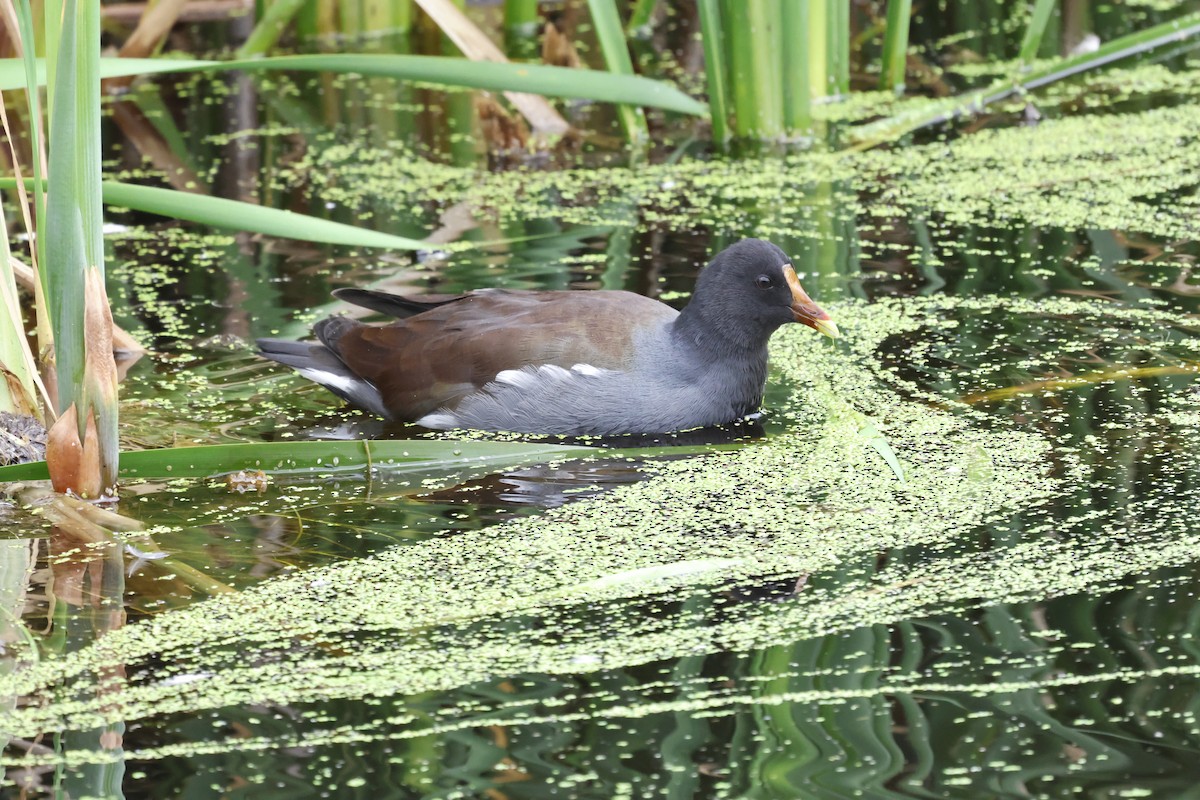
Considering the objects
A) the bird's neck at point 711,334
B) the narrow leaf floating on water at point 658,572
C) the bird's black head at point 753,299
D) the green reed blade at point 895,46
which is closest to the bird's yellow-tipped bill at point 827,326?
the bird's black head at point 753,299

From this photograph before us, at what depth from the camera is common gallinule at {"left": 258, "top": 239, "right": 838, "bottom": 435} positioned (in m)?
3.81

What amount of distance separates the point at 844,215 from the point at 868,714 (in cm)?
313

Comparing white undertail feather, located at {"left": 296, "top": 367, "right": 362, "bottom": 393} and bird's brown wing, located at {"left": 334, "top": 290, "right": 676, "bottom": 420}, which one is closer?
bird's brown wing, located at {"left": 334, "top": 290, "right": 676, "bottom": 420}

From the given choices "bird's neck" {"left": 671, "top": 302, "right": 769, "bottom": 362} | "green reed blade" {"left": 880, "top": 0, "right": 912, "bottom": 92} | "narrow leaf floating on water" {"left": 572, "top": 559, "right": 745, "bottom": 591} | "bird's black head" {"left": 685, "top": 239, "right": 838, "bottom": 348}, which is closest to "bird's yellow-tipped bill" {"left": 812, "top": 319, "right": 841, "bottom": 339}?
"bird's black head" {"left": 685, "top": 239, "right": 838, "bottom": 348}

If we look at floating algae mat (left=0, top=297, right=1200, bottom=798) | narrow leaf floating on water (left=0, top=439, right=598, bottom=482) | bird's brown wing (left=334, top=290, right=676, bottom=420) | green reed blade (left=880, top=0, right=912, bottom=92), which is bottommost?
floating algae mat (left=0, top=297, right=1200, bottom=798)

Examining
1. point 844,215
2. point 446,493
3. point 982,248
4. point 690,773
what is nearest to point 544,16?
point 844,215

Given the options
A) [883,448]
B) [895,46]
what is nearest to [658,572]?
[883,448]

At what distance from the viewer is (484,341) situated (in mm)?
3898

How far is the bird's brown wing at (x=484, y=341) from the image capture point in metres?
3.84

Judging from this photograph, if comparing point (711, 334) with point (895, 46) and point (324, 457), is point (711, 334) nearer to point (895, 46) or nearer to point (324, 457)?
point (324, 457)

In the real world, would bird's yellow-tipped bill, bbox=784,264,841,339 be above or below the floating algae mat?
above

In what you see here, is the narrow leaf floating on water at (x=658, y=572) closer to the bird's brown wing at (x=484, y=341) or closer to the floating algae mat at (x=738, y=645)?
the floating algae mat at (x=738, y=645)

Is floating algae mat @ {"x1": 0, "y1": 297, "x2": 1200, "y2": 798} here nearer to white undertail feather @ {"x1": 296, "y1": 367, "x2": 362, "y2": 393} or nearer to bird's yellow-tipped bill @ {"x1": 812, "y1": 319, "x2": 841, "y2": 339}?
bird's yellow-tipped bill @ {"x1": 812, "y1": 319, "x2": 841, "y2": 339}

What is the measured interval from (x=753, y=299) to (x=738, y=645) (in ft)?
4.47
